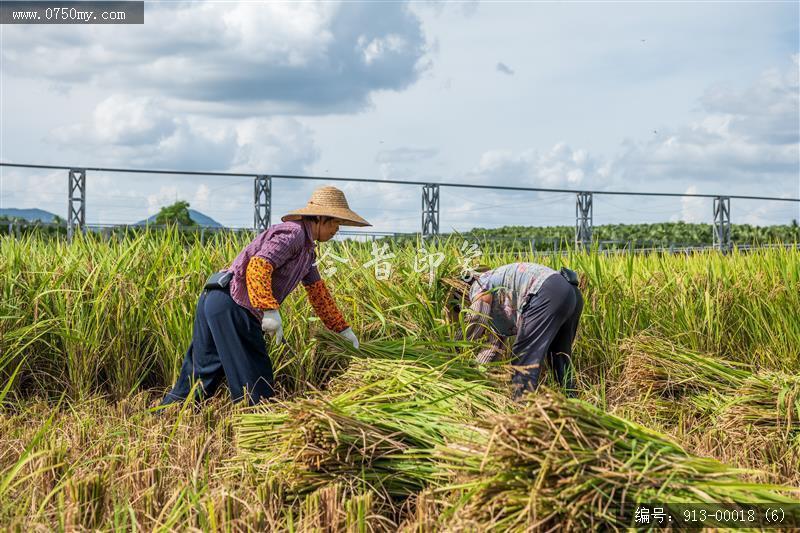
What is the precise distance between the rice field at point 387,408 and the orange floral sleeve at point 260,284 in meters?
0.48

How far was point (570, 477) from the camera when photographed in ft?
6.53

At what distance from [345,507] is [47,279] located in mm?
2802

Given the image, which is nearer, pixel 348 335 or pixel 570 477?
pixel 570 477

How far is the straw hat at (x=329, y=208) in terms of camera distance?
3.72 metres

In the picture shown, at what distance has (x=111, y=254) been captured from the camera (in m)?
4.74

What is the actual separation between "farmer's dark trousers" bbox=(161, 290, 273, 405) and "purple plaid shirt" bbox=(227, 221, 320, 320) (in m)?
0.07

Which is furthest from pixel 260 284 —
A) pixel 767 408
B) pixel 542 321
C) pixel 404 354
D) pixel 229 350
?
pixel 767 408

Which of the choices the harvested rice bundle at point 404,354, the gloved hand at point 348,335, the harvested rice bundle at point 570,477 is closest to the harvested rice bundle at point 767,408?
the harvested rice bundle at point 404,354

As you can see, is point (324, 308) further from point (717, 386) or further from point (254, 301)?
point (717, 386)

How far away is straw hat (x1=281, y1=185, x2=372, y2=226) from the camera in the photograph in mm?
3719

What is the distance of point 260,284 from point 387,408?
1.04 meters

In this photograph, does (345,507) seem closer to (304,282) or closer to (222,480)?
(222,480)

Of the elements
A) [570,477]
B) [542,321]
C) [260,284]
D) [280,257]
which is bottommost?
[570,477]

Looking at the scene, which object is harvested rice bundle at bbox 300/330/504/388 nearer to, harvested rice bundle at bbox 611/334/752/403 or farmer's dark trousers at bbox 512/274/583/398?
farmer's dark trousers at bbox 512/274/583/398
